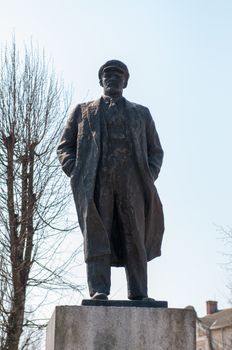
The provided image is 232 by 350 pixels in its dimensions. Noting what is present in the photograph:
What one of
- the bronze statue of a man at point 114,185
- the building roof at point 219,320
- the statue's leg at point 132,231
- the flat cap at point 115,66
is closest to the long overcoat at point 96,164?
the bronze statue of a man at point 114,185

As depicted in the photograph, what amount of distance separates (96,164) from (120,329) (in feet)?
4.35

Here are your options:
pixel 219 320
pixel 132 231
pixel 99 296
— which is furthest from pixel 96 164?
pixel 219 320

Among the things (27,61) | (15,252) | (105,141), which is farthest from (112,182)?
(27,61)

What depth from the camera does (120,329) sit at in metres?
4.35

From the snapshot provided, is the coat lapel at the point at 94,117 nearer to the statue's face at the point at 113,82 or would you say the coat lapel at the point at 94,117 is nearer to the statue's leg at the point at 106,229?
the statue's face at the point at 113,82

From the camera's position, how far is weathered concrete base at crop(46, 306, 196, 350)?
4.29 meters

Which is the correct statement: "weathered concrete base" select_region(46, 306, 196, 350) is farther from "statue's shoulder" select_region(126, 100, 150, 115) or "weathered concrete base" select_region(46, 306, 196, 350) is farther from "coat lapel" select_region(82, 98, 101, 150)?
"statue's shoulder" select_region(126, 100, 150, 115)

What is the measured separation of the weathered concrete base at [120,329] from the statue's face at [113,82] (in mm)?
1887

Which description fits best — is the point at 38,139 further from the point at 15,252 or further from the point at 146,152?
the point at 146,152

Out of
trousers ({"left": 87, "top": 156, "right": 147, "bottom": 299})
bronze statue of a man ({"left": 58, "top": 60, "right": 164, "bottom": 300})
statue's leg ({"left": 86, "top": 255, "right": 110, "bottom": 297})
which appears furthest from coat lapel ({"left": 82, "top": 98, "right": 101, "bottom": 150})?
statue's leg ({"left": 86, "top": 255, "right": 110, "bottom": 297})

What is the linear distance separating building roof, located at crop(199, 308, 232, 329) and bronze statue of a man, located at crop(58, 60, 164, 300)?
115 feet

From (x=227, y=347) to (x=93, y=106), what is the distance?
35415 millimetres

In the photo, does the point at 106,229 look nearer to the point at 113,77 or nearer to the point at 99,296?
the point at 99,296

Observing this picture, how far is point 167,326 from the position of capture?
14.5 feet
